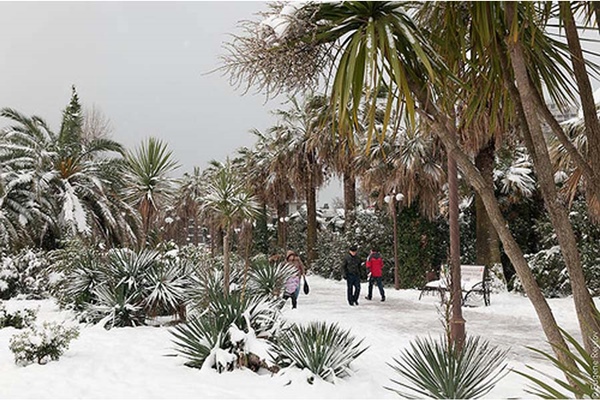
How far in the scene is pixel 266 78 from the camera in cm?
416

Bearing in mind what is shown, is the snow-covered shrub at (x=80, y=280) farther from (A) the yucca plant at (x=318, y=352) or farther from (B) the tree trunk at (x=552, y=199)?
(B) the tree trunk at (x=552, y=199)

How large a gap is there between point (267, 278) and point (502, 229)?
25.4 ft

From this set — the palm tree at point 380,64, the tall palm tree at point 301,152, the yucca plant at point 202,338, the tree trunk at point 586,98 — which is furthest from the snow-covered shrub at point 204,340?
the tall palm tree at point 301,152

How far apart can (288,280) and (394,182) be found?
7066mm

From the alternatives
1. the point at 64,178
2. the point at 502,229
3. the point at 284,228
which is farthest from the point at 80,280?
the point at 284,228

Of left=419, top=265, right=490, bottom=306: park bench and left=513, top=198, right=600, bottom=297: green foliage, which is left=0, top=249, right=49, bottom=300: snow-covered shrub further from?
left=513, top=198, right=600, bottom=297: green foliage

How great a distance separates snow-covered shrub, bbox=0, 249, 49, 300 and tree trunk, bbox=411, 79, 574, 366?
14.8m

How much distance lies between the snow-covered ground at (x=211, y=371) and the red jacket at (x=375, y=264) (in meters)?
2.64

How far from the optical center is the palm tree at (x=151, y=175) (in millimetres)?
12352

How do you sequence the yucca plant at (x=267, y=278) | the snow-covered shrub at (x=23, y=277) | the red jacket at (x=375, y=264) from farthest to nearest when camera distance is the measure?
the snow-covered shrub at (x=23, y=277) → the red jacket at (x=375, y=264) → the yucca plant at (x=267, y=278)

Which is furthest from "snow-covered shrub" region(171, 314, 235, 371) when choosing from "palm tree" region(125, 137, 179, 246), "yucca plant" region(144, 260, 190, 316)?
"palm tree" region(125, 137, 179, 246)

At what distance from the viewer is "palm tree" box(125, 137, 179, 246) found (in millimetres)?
12352

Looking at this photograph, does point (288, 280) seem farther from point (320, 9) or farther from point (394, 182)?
point (320, 9)

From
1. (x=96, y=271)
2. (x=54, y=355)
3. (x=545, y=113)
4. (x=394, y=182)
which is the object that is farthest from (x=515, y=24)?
(x=394, y=182)
